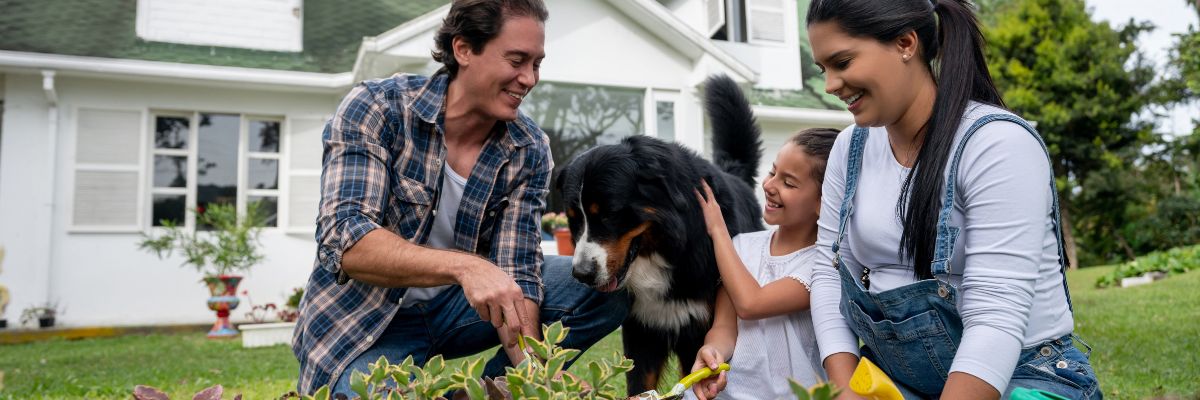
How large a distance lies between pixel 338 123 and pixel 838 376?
149 centimetres

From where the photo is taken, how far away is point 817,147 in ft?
8.25

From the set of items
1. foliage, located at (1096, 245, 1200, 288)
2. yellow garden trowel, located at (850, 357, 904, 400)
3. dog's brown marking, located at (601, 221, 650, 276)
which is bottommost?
foliage, located at (1096, 245, 1200, 288)

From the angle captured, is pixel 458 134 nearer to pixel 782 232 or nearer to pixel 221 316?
pixel 782 232

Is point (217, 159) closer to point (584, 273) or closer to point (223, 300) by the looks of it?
point (223, 300)

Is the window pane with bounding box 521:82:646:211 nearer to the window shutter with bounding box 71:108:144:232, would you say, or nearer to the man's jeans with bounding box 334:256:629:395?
the window shutter with bounding box 71:108:144:232

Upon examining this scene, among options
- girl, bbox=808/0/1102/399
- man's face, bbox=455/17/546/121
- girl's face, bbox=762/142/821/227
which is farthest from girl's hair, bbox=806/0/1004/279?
man's face, bbox=455/17/546/121

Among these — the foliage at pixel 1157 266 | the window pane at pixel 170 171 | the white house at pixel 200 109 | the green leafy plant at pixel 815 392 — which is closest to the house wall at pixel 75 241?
the white house at pixel 200 109

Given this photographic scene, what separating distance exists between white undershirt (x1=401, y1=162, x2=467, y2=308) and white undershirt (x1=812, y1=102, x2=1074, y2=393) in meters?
1.27

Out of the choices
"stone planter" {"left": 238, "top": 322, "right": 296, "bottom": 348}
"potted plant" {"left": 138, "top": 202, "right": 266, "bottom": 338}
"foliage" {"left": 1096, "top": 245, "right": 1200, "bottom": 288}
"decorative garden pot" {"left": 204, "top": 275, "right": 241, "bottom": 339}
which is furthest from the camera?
"foliage" {"left": 1096, "top": 245, "right": 1200, "bottom": 288}

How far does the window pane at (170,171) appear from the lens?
9312 mm

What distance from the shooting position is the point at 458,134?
2615mm

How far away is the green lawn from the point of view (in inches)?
147

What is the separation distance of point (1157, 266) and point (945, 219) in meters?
11.6

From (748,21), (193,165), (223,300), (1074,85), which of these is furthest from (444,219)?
(1074,85)
